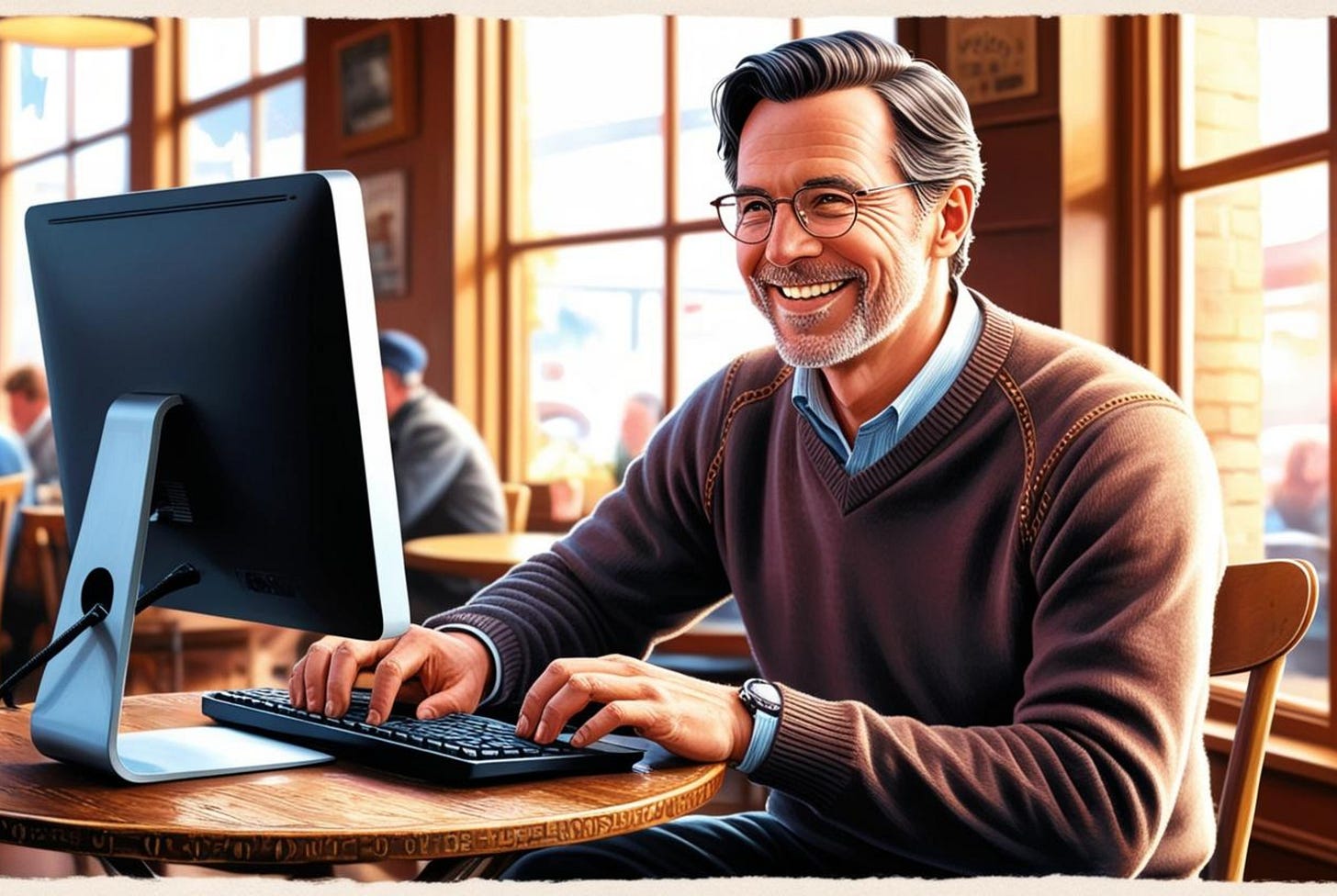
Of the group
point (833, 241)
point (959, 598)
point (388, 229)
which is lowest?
point (959, 598)

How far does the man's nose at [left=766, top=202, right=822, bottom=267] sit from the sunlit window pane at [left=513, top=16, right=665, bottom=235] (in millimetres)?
3260

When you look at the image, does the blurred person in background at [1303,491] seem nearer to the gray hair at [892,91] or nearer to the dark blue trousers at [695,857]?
the gray hair at [892,91]

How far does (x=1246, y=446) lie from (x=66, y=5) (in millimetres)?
4050

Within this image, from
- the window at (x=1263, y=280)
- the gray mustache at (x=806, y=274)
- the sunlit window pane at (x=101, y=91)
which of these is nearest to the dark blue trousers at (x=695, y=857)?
the gray mustache at (x=806, y=274)

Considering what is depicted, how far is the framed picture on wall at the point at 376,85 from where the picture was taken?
5.52 meters

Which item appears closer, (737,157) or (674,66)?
(737,157)

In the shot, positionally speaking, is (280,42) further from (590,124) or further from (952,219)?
(952,219)

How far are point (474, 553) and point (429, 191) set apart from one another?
2.43m

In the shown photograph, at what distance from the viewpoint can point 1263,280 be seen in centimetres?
282

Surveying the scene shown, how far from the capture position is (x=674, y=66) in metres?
4.65

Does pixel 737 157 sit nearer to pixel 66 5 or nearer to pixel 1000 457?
pixel 1000 457

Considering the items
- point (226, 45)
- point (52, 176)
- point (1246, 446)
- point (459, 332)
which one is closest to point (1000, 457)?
point (1246, 446)

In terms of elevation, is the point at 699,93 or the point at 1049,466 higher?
the point at 699,93

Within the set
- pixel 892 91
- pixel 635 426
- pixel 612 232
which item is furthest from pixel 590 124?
pixel 892 91
